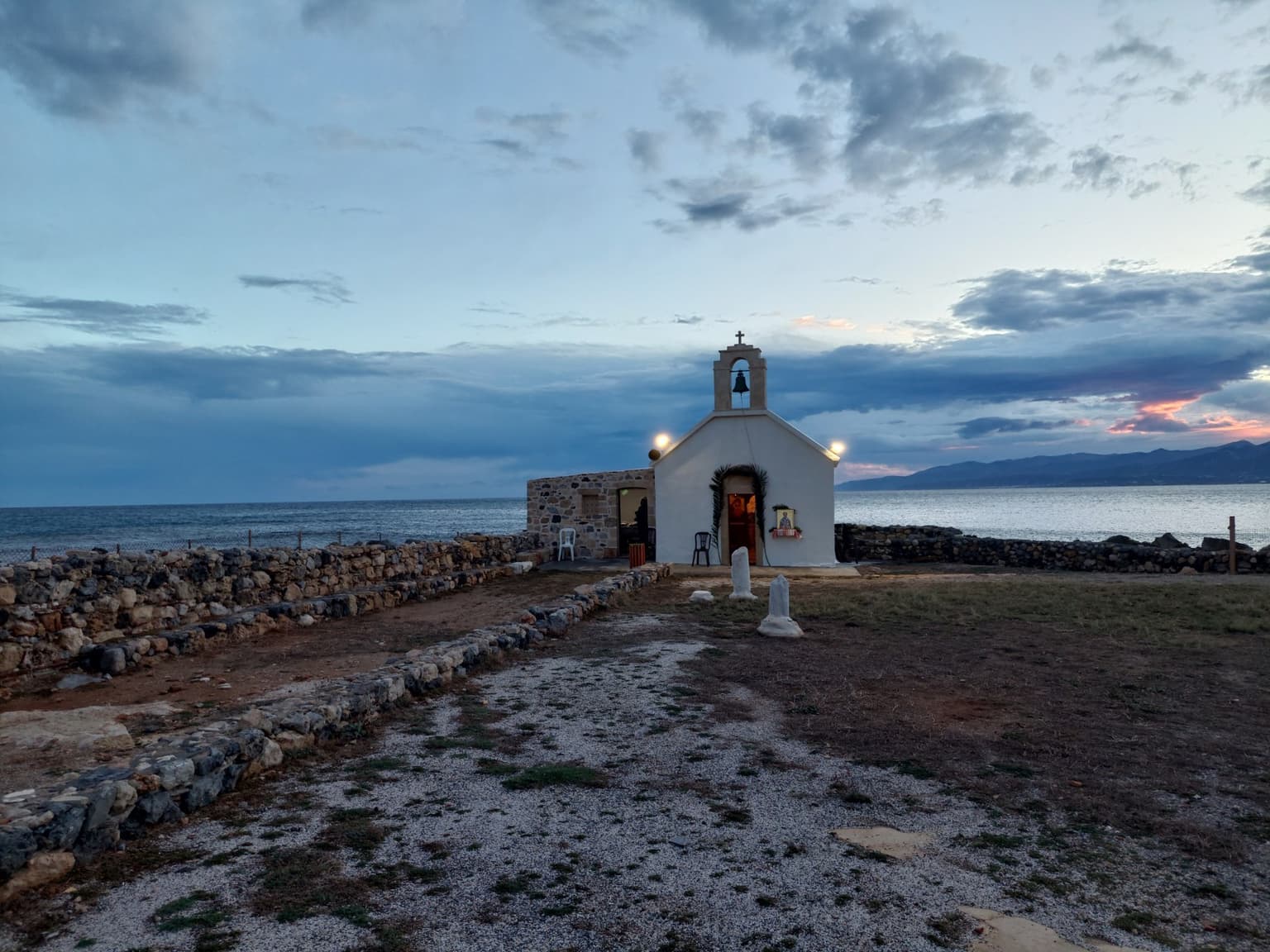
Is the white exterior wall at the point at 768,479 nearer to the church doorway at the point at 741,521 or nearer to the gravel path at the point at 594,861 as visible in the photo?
the church doorway at the point at 741,521

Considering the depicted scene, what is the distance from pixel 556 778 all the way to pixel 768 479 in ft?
55.8

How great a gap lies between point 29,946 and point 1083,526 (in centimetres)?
6712

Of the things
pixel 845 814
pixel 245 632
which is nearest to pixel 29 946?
pixel 845 814

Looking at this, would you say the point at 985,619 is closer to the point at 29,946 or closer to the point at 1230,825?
the point at 1230,825

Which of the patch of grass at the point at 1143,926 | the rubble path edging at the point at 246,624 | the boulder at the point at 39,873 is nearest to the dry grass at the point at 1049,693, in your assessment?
the patch of grass at the point at 1143,926

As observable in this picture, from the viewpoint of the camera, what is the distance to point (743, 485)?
21.8 meters

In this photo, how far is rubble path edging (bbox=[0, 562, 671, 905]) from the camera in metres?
3.70

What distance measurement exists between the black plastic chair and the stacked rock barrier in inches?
182

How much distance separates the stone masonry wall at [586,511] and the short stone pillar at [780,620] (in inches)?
558

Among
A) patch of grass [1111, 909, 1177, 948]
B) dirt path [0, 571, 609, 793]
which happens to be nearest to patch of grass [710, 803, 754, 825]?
patch of grass [1111, 909, 1177, 948]

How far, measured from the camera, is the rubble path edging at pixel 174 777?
3697mm

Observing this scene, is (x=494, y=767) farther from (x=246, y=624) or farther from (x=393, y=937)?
(x=246, y=624)

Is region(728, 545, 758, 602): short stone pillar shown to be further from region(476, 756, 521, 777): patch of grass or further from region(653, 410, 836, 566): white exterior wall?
region(476, 756, 521, 777): patch of grass

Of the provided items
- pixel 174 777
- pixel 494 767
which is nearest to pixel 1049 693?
pixel 494 767
